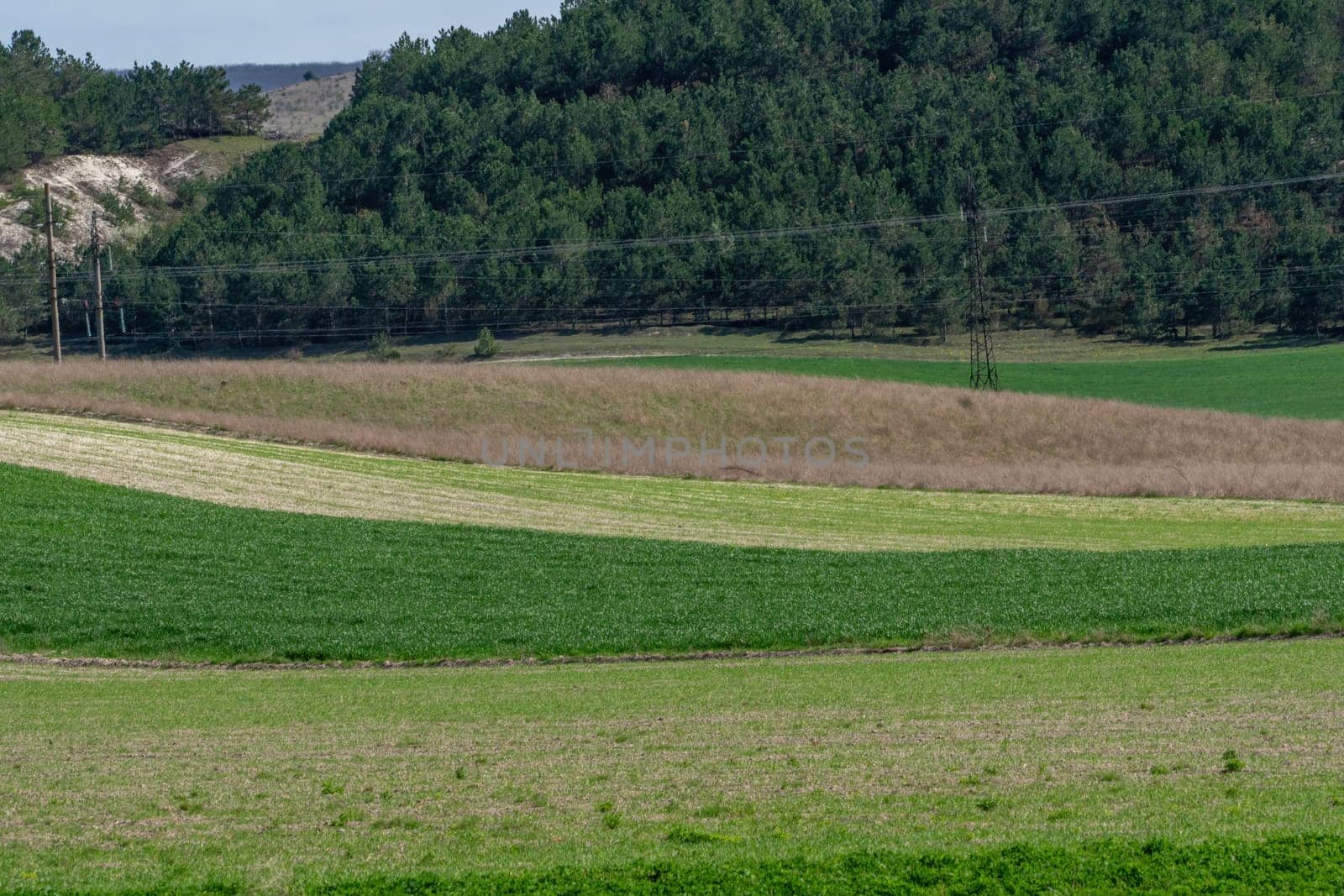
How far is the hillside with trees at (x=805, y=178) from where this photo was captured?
88188 millimetres

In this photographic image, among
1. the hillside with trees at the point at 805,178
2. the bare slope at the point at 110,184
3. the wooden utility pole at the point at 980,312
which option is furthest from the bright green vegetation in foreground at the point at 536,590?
the bare slope at the point at 110,184

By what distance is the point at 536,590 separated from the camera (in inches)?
1054

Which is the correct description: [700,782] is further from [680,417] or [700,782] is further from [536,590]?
[680,417]

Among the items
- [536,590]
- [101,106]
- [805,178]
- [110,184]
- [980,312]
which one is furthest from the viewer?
[101,106]

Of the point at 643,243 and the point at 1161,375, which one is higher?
the point at 643,243

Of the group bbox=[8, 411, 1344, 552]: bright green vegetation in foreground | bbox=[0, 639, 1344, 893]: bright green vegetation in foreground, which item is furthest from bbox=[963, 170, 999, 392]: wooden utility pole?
bbox=[0, 639, 1344, 893]: bright green vegetation in foreground

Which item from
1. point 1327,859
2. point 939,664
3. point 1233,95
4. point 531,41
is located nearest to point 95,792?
point 1327,859

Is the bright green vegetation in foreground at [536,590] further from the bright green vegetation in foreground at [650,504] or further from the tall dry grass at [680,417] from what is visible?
the tall dry grass at [680,417]

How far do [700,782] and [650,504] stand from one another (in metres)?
25.3

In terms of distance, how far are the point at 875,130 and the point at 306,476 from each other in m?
85.5

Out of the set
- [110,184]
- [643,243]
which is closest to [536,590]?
[643,243]

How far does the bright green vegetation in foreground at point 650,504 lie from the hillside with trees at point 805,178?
4645 cm

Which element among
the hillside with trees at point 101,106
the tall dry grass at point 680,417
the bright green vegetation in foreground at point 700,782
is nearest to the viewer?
the bright green vegetation in foreground at point 700,782

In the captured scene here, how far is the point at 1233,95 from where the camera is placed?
112250 millimetres
